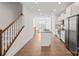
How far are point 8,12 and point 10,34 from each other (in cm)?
134

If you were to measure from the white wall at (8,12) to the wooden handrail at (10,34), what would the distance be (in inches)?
19.3

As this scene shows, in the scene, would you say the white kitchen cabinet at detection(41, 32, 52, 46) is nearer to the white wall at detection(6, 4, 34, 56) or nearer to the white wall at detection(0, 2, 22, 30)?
the white wall at detection(6, 4, 34, 56)

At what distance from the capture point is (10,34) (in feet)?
14.7

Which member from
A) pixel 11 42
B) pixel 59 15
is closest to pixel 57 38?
pixel 59 15

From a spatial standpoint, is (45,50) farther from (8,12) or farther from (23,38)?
(8,12)

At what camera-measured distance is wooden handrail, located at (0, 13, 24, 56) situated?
3.77 m

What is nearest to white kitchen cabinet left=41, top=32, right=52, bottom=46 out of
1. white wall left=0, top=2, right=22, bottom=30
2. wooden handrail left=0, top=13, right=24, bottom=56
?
wooden handrail left=0, top=13, right=24, bottom=56

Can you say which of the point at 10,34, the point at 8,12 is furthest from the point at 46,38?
the point at 10,34

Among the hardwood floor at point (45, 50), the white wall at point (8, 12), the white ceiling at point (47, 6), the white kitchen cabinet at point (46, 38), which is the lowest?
the hardwood floor at point (45, 50)

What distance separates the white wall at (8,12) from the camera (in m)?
5.45

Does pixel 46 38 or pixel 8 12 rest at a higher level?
pixel 8 12

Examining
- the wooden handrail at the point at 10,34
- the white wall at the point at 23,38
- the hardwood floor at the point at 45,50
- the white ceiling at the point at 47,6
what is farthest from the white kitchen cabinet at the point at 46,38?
the wooden handrail at the point at 10,34

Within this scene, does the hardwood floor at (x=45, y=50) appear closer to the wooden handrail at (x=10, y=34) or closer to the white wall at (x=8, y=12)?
the wooden handrail at (x=10, y=34)

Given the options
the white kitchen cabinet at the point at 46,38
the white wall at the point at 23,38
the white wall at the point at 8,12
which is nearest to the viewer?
the white wall at the point at 23,38
